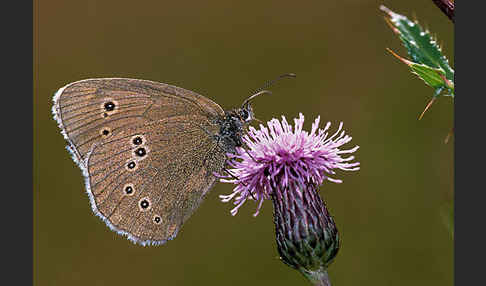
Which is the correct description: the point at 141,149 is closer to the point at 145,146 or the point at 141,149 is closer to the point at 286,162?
the point at 145,146

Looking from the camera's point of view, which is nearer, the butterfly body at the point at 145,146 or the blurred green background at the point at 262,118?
the butterfly body at the point at 145,146

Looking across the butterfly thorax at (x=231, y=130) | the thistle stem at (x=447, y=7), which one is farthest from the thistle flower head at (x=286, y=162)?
the thistle stem at (x=447, y=7)

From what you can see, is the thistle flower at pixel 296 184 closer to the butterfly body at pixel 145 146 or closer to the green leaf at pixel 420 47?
the butterfly body at pixel 145 146

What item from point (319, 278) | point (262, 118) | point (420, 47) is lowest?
point (319, 278)

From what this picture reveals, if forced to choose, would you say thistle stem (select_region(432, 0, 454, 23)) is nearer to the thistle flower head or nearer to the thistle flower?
the thistle flower

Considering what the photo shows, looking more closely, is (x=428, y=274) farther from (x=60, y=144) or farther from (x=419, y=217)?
(x=60, y=144)

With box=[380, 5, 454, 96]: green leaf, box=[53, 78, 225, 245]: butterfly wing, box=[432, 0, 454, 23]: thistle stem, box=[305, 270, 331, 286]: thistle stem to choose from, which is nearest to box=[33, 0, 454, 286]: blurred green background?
box=[53, 78, 225, 245]: butterfly wing

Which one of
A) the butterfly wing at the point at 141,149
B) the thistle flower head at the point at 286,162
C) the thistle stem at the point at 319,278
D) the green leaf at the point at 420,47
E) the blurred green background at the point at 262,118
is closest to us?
the green leaf at the point at 420,47

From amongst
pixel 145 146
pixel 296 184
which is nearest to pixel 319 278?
pixel 296 184
